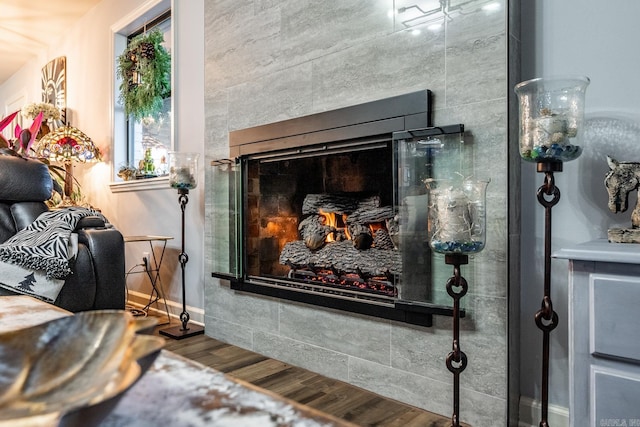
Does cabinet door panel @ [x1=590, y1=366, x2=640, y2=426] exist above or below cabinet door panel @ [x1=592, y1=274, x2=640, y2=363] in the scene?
below

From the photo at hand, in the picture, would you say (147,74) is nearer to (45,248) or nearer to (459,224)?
(45,248)

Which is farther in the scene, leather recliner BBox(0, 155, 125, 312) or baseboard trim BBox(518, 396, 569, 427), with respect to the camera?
leather recliner BBox(0, 155, 125, 312)

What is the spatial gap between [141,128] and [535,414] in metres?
3.64

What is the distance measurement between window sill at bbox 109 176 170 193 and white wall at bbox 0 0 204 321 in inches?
1.4

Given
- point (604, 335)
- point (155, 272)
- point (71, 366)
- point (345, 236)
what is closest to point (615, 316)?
point (604, 335)

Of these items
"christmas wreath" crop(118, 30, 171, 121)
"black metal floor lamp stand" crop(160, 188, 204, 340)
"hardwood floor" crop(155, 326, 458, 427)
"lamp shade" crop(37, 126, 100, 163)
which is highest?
"christmas wreath" crop(118, 30, 171, 121)

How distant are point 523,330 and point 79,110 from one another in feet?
15.4

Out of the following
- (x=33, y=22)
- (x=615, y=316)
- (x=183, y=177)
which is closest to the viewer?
(x=615, y=316)

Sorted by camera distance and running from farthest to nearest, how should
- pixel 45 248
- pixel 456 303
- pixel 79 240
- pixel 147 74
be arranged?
pixel 147 74
pixel 79 240
pixel 45 248
pixel 456 303

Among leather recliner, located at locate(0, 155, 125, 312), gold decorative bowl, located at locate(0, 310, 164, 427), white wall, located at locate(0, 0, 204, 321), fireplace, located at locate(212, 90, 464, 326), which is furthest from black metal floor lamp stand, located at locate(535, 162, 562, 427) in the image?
white wall, located at locate(0, 0, 204, 321)

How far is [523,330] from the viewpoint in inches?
63.9

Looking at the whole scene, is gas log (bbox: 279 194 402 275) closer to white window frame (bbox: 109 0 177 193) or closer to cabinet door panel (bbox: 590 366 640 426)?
cabinet door panel (bbox: 590 366 640 426)

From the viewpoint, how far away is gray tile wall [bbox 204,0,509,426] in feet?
5.09

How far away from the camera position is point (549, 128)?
1261mm
